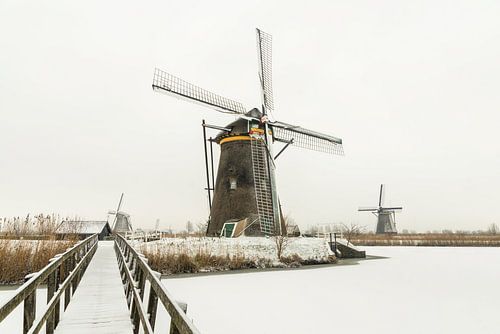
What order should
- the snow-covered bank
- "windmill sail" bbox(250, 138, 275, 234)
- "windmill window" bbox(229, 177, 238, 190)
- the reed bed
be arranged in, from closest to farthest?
the reed bed, the snow-covered bank, "windmill sail" bbox(250, 138, 275, 234), "windmill window" bbox(229, 177, 238, 190)

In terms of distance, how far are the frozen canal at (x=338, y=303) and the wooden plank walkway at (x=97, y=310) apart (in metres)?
0.98

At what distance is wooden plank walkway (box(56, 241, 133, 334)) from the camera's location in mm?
4023

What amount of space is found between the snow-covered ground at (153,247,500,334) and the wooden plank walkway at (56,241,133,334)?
43.4 inches

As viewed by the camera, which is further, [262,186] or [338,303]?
[262,186]

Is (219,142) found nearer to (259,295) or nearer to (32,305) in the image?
(259,295)

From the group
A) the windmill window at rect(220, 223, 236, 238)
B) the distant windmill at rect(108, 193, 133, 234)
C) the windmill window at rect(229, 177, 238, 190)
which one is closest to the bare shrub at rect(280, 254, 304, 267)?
the windmill window at rect(220, 223, 236, 238)

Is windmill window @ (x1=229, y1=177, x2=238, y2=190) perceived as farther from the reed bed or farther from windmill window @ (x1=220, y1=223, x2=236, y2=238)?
the reed bed

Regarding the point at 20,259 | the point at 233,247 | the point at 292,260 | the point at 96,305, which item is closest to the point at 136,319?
the point at 96,305

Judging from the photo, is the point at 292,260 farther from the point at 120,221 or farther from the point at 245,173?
the point at 120,221

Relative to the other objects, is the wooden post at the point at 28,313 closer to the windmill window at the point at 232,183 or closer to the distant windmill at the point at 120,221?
the windmill window at the point at 232,183

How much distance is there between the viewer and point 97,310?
4883 mm

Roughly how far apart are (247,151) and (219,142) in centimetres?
207

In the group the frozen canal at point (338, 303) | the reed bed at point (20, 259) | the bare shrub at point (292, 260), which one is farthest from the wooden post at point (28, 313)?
the bare shrub at point (292, 260)

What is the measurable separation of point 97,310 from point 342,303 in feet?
17.5
